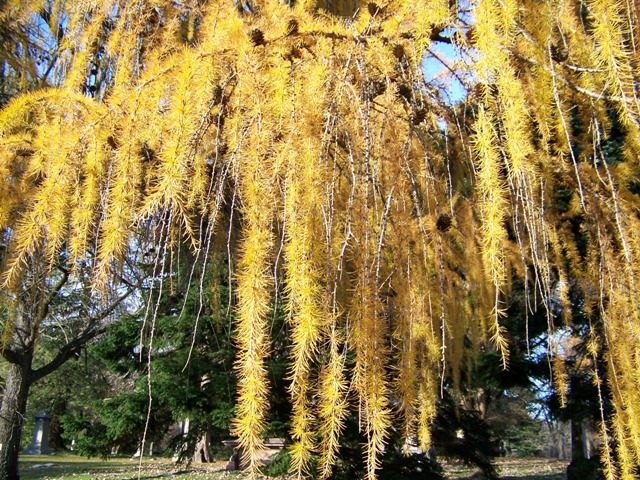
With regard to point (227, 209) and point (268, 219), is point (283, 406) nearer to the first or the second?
point (227, 209)

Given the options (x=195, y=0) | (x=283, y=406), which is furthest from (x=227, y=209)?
(x=283, y=406)

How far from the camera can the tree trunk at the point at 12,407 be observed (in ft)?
16.7

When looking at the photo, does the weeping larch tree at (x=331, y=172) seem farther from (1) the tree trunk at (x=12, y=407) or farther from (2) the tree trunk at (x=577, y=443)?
(2) the tree trunk at (x=577, y=443)

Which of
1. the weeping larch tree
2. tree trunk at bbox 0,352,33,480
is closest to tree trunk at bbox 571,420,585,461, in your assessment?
the weeping larch tree

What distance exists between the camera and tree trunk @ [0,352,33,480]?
5.09 metres

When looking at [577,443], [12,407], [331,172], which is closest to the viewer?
[331,172]

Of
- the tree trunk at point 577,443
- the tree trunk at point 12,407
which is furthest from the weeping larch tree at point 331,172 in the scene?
the tree trunk at point 577,443

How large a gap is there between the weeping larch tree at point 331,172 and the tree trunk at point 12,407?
427 cm

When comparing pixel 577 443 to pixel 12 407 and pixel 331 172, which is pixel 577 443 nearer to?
pixel 12 407

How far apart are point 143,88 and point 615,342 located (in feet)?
4.58

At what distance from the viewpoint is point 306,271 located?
2.80 ft

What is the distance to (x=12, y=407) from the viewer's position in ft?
16.9

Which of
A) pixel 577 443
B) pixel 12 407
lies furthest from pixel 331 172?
pixel 577 443

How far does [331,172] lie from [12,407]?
5.43m
